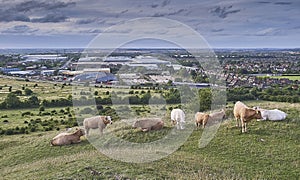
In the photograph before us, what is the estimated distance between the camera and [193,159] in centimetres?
1246

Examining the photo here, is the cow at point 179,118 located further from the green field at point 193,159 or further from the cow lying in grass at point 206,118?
the cow lying in grass at point 206,118

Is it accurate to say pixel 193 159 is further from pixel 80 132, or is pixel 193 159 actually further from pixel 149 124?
pixel 80 132

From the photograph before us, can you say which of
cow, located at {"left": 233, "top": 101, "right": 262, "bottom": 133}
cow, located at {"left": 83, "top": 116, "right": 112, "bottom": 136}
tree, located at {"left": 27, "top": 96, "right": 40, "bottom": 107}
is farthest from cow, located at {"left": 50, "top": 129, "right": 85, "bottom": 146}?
tree, located at {"left": 27, "top": 96, "right": 40, "bottom": 107}

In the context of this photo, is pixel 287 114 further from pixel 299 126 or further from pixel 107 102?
pixel 107 102

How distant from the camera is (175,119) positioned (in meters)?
16.8

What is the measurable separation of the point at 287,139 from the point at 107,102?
2736 centimetres

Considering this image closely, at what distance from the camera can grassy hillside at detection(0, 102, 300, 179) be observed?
10.9 meters

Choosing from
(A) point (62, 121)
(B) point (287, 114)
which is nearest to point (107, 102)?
(A) point (62, 121)

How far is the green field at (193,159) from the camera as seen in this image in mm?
10945

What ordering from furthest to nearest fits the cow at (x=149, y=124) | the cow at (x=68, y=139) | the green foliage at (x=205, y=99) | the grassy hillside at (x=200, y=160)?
the green foliage at (x=205, y=99) → the cow at (x=68, y=139) → the cow at (x=149, y=124) → the grassy hillside at (x=200, y=160)

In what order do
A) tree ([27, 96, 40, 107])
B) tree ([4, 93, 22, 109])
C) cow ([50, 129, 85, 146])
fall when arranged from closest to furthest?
cow ([50, 129, 85, 146]) < tree ([4, 93, 22, 109]) < tree ([27, 96, 40, 107])

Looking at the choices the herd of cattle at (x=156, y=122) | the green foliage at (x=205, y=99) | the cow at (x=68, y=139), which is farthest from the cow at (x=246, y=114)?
the green foliage at (x=205, y=99)

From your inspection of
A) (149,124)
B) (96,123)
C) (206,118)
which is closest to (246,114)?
(206,118)

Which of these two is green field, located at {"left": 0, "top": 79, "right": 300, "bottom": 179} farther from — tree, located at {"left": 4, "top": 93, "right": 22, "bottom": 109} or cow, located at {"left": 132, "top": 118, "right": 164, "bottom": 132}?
tree, located at {"left": 4, "top": 93, "right": 22, "bottom": 109}
